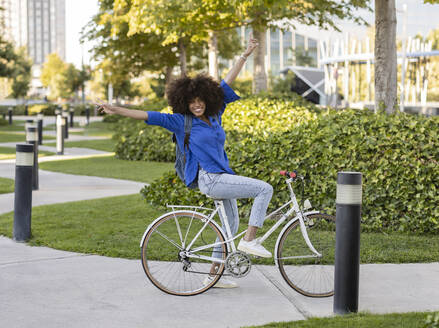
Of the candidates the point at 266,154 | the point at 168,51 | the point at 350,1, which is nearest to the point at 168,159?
the point at 350,1

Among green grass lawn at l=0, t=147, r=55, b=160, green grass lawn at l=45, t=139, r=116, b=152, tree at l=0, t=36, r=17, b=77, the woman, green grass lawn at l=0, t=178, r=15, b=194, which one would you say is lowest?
green grass lawn at l=0, t=178, r=15, b=194

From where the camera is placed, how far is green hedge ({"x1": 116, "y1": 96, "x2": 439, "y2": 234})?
7305 mm

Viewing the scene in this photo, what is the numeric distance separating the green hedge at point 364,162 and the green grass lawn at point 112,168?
487 centimetres

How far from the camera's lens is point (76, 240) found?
23.3 feet

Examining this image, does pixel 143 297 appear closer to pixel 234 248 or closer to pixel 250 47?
pixel 234 248

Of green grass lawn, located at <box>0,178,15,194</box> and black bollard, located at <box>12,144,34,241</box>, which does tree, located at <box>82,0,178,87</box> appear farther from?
black bollard, located at <box>12,144,34,241</box>

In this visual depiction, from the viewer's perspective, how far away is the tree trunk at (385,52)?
1025 cm

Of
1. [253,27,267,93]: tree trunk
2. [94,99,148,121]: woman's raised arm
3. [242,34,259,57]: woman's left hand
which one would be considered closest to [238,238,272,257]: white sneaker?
[94,99,148,121]: woman's raised arm

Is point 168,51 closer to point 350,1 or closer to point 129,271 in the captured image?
point 350,1

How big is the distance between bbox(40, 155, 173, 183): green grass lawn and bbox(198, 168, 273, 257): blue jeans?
309 inches

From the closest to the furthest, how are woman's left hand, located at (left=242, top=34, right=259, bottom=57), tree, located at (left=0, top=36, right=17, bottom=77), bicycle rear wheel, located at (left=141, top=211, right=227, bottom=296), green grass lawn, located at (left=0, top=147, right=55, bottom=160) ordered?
bicycle rear wheel, located at (left=141, top=211, right=227, bottom=296), woman's left hand, located at (left=242, top=34, right=259, bottom=57), green grass lawn, located at (left=0, top=147, right=55, bottom=160), tree, located at (left=0, top=36, right=17, bottom=77)

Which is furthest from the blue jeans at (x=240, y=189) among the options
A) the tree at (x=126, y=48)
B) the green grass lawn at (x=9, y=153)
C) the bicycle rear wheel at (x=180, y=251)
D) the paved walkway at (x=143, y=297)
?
the tree at (x=126, y=48)

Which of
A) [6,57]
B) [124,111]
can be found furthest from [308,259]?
[6,57]

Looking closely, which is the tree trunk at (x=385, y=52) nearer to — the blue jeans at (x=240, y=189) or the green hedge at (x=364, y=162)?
the green hedge at (x=364, y=162)
